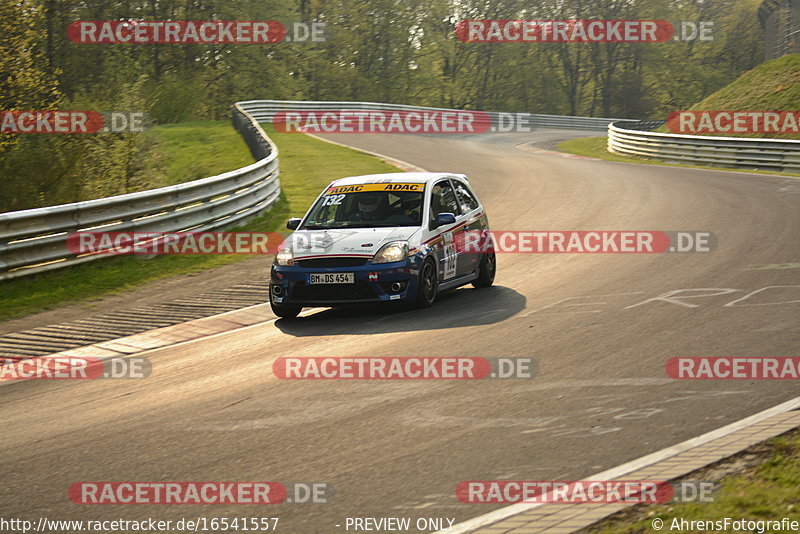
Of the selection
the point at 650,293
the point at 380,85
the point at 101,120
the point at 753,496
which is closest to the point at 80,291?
the point at 650,293

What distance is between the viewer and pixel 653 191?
21.6m

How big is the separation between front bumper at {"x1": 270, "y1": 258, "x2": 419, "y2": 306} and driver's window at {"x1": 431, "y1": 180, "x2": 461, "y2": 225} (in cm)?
127

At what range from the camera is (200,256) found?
15.6 metres

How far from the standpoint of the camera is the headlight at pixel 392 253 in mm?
10602

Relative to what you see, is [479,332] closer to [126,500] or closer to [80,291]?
[126,500]

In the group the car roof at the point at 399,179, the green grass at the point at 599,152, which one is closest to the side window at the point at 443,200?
the car roof at the point at 399,179

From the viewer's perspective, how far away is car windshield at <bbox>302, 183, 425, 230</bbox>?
11.5 meters

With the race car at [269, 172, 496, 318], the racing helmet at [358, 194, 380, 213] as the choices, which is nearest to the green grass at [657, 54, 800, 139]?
the race car at [269, 172, 496, 318]

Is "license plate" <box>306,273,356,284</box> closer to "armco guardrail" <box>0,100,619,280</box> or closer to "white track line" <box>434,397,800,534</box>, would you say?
"armco guardrail" <box>0,100,619,280</box>

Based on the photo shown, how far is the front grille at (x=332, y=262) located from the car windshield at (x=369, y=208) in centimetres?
89

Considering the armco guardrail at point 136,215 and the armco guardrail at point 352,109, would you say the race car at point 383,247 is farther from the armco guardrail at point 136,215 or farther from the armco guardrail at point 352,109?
the armco guardrail at point 352,109

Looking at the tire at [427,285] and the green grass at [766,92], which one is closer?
the tire at [427,285]

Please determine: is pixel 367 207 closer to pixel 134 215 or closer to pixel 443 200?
pixel 443 200

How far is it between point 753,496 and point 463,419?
7.58 feet
